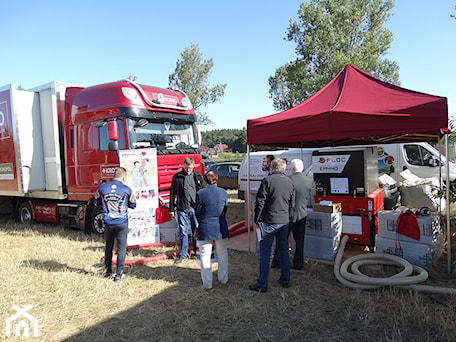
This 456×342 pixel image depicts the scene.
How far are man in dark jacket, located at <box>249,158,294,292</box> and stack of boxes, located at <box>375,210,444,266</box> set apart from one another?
1.79 metres

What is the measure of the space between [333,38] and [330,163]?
14657 millimetres

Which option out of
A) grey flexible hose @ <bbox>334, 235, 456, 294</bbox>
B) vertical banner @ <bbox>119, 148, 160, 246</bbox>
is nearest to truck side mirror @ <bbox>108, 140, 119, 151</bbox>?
vertical banner @ <bbox>119, 148, 160, 246</bbox>

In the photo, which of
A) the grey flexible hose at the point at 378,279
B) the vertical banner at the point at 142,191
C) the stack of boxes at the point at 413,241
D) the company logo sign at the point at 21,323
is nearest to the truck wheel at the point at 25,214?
the vertical banner at the point at 142,191

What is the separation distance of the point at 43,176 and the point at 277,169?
643 cm

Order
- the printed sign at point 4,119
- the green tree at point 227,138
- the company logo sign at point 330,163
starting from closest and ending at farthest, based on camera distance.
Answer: the company logo sign at point 330,163, the printed sign at point 4,119, the green tree at point 227,138

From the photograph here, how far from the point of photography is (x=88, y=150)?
723 cm

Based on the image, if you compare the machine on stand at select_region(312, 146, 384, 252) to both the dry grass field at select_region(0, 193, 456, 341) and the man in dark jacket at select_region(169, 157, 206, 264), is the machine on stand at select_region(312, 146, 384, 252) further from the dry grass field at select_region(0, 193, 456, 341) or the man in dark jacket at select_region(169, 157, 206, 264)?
the man in dark jacket at select_region(169, 157, 206, 264)

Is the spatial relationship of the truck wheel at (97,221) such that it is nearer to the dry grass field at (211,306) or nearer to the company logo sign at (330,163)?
the dry grass field at (211,306)

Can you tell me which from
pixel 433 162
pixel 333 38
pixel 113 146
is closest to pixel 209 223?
pixel 113 146

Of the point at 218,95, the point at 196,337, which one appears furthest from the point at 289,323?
the point at 218,95

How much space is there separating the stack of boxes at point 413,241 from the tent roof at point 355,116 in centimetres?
125

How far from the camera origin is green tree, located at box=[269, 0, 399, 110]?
18.3 metres

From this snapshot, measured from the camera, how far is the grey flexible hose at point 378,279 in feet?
13.4

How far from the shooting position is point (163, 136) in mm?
7254
